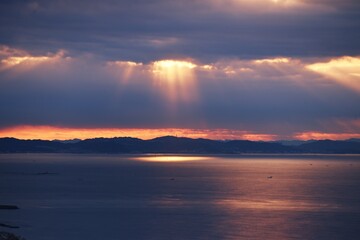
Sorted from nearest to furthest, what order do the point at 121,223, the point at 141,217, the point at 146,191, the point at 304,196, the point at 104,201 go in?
the point at 121,223 < the point at 141,217 < the point at 104,201 < the point at 304,196 < the point at 146,191

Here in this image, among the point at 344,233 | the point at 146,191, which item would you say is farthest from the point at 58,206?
the point at 344,233

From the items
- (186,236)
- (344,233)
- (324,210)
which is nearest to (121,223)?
(186,236)

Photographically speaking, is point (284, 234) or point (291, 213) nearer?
point (284, 234)

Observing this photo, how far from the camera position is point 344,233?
2638 inches

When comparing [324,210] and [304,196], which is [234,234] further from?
[304,196]

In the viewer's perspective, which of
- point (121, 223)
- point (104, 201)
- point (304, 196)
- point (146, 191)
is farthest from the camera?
point (146, 191)

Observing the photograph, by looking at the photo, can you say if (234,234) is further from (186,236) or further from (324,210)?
(324,210)

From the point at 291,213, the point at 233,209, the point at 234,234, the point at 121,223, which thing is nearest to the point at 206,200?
the point at 233,209

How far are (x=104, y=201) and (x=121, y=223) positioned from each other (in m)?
28.9

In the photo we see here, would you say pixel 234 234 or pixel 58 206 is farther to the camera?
pixel 58 206

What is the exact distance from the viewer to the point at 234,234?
214ft

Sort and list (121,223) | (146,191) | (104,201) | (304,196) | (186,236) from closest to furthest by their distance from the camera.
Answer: (186,236), (121,223), (104,201), (304,196), (146,191)

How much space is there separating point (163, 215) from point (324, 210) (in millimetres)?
25030

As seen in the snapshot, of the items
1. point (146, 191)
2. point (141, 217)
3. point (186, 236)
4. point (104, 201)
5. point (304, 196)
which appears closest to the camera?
point (186, 236)
